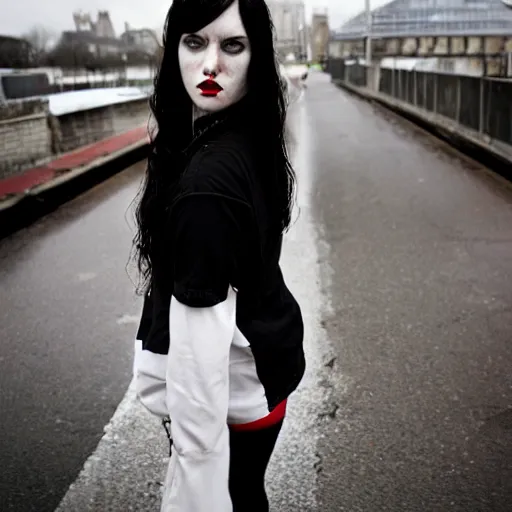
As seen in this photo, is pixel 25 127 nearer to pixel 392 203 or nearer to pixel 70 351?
pixel 392 203

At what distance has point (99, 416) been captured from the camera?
12.3ft

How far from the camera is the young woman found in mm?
1464

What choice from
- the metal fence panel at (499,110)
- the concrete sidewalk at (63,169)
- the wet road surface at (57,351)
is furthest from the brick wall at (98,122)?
the metal fence panel at (499,110)

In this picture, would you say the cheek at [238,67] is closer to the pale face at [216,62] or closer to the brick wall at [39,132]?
the pale face at [216,62]

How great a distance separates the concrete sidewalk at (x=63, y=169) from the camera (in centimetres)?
935

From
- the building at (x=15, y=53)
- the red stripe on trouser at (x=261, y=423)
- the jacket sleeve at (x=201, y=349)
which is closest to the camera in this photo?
the jacket sleeve at (x=201, y=349)

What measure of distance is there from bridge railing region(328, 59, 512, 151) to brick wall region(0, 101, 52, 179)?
853cm

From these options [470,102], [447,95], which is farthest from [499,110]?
[447,95]

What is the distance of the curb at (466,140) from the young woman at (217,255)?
1016 centimetres

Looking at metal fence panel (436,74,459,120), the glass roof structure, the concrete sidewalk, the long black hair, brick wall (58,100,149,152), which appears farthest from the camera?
the glass roof structure

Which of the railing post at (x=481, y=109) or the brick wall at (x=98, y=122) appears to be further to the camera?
the brick wall at (x=98, y=122)

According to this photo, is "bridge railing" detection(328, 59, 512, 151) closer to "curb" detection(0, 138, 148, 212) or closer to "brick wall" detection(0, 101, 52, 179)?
"curb" detection(0, 138, 148, 212)

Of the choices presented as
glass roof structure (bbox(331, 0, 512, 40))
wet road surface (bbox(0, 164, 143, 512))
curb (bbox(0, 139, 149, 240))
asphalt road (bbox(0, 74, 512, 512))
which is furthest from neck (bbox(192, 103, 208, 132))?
glass roof structure (bbox(331, 0, 512, 40))

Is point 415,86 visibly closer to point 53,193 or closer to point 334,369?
point 53,193
